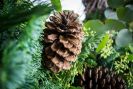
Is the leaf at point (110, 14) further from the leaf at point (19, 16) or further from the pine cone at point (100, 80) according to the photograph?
the leaf at point (19, 16)

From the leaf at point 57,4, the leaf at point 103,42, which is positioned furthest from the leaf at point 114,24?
the leaf at point 57,4

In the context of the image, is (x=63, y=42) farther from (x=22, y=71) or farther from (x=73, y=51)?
(x=22, y=71)

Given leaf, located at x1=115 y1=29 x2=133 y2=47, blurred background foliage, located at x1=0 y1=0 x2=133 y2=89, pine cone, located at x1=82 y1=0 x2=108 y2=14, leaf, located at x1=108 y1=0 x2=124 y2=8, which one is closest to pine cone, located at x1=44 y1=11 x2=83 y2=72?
blurred background foliage, located at x1=0 y1=0 x2=133 y2=89

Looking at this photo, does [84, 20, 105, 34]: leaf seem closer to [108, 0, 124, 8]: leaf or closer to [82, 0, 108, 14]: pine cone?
[108, 0, 124, 8]: leaf


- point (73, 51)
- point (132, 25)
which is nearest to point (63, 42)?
point (73, 51)

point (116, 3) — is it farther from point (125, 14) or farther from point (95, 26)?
point (95, 26)

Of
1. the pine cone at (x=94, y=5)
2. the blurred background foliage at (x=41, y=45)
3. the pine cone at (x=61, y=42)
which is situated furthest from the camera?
the pine cone at (x=94, y=5)
